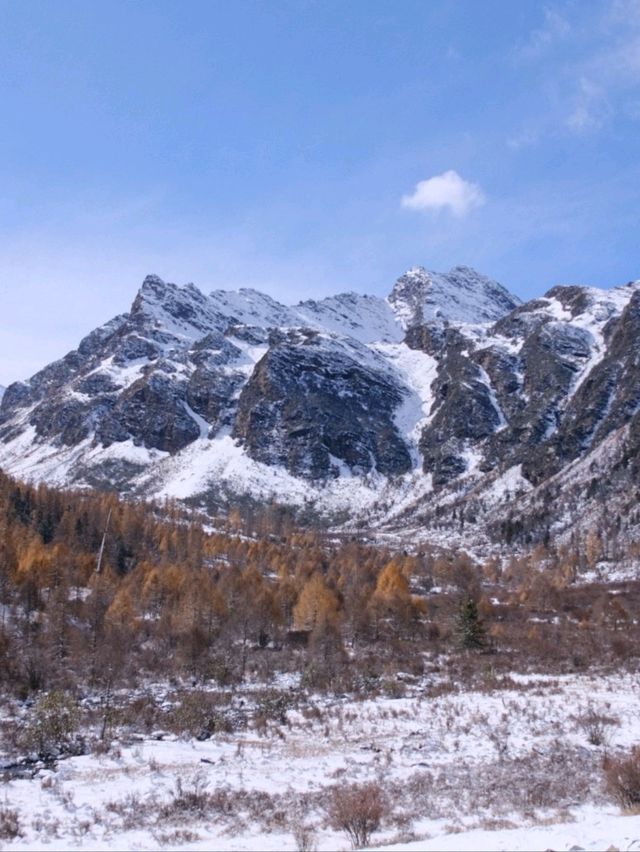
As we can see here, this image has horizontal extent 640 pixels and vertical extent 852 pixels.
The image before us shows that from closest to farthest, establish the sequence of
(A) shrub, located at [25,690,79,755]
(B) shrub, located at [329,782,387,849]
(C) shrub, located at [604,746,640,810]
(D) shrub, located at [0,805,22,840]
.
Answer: (B) shrub, located at [329,782,387,849]
(D) shrub, located at [0,805,22,840]
(C) shrub, located at [604,746,640,810]
(A) shrub, located at [25,690,79,755]

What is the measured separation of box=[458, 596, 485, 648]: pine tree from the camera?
169 feet

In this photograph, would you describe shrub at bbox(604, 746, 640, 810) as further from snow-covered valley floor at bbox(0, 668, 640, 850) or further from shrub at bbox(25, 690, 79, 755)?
shrub at bbox(25, 690, 79, 755)

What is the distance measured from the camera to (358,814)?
13.3 meters

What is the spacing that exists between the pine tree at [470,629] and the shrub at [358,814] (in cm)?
3812

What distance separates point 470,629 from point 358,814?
1619 inches

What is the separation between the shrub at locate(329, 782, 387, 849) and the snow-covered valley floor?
23 centimetres

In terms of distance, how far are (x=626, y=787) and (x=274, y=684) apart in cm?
2507

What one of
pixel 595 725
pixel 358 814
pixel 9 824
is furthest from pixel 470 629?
pixel 9 824

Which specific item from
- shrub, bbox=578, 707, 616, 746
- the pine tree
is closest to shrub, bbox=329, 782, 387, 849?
shrub, bbox=578, 707, 616, 746

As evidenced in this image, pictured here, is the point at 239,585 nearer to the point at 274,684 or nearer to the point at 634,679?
the point at 274,684

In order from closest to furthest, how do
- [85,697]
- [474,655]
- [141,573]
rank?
1. [85,697]
2. [474,655]
3. [141,573]

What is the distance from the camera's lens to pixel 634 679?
34.8 m

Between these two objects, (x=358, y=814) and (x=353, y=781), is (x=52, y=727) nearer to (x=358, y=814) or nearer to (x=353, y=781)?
(x=353, y=781)

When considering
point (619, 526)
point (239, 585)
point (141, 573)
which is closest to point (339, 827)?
point (239, 585)
